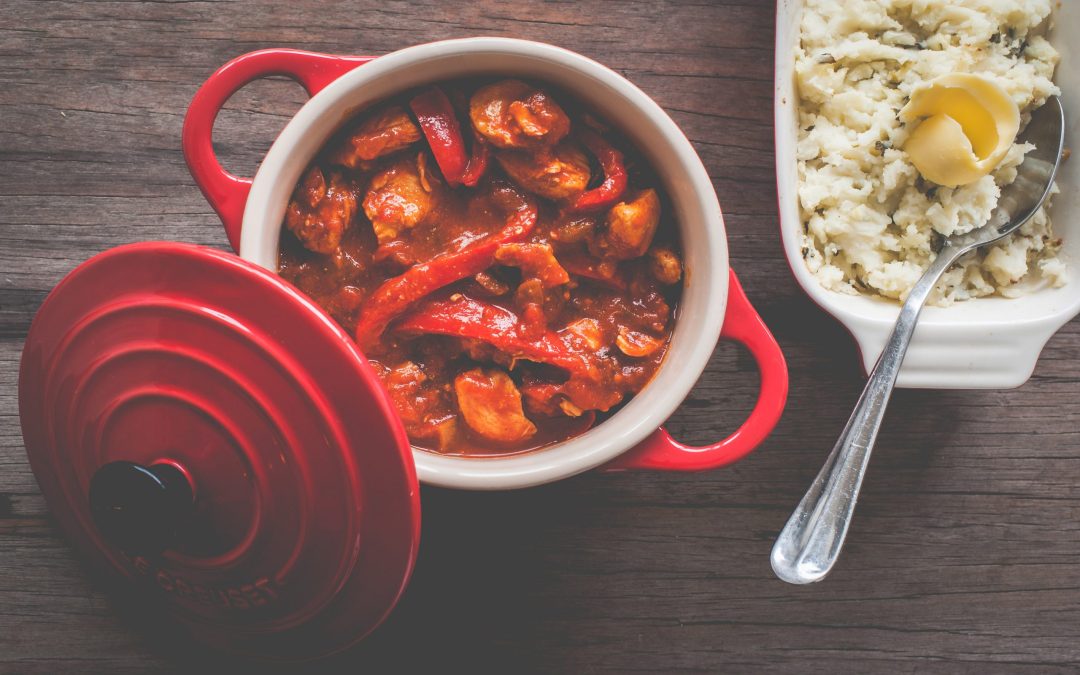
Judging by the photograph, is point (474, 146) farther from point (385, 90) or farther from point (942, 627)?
point (942, 627)

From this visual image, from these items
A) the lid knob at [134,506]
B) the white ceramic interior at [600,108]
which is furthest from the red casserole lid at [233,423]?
the white ceramic interior at [600,108]

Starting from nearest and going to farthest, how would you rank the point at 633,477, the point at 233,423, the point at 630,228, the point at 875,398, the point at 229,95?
the point at 233,423
the point at 229,95
the point at 630,228
the point at 875,398
the point at 633,477

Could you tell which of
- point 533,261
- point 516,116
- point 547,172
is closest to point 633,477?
point 533,261

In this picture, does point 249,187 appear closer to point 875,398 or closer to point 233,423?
point 233,423

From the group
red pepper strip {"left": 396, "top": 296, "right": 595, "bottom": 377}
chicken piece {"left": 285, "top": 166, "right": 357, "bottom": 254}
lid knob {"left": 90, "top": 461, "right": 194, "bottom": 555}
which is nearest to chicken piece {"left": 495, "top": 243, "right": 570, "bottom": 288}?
red pepper strip {"left": 396, "top": 296, "right": 595, "bottom": 377}

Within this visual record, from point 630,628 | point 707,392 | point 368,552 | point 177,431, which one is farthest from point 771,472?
point 177,431

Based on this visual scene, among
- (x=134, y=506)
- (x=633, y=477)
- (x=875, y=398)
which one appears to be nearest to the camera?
(x=134, y=506)

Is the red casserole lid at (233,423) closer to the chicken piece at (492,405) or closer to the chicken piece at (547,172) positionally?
the chicken piece at (492,405)
